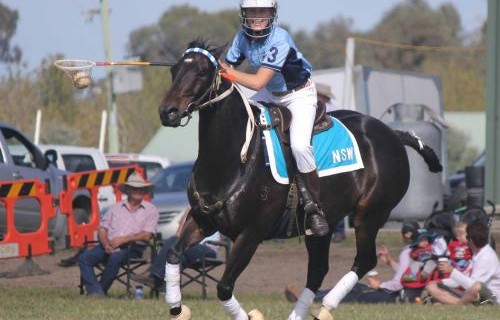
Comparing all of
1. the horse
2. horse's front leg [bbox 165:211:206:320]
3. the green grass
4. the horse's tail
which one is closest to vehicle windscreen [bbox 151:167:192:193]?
the green grass

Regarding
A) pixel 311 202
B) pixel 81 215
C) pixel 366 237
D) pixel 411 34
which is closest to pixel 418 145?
pixel 366 237

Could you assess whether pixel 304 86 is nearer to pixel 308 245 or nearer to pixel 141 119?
pixel 308 245

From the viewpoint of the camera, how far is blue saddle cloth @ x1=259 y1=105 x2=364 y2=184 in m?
10.8

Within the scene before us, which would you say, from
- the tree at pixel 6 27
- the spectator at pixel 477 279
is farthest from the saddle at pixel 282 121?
the tree at pixel 6 27

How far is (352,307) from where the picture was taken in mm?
13727

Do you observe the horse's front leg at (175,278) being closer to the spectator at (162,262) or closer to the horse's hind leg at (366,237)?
the horse's hind leg at (366,237)

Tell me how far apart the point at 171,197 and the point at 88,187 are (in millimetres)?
3972

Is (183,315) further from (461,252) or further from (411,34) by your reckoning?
(411,34)

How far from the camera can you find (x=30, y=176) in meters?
20.9

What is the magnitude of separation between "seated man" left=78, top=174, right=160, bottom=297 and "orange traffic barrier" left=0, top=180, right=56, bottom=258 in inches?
59.6


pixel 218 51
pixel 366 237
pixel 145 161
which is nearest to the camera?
pixel 218 51

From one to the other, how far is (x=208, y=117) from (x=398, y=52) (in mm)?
89954

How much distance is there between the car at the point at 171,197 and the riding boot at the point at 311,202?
10812 millimetres

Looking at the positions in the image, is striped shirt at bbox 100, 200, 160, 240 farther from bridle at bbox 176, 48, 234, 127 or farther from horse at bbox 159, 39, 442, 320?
bridle at bbox 176, 48, 234, 127
